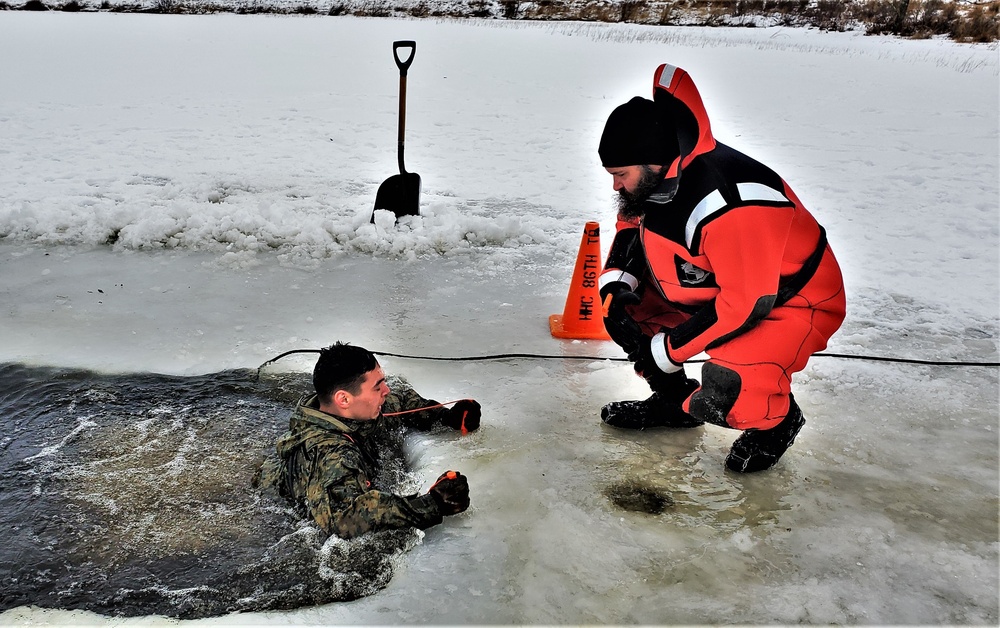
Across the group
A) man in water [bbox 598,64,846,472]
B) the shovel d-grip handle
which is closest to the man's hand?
man in water [bbox 598,64,846,472]

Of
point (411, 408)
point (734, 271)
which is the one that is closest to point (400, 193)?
point (411, 408)

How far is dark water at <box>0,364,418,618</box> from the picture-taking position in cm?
269

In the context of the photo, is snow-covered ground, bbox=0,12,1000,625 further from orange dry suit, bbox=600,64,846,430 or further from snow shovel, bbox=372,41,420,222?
orange dry suit, bbox=600,64,846,430

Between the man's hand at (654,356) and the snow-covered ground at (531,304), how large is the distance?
412 millimetres

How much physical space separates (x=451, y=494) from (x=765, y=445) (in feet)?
4.49

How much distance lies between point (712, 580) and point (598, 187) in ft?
20.4

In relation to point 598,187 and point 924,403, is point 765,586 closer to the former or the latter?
point 924,403

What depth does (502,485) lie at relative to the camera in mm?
3236

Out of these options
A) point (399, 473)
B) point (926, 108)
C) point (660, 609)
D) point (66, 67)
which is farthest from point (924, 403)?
point (66, 67)

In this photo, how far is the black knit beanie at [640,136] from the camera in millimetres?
2895

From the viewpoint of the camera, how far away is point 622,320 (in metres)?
3.46

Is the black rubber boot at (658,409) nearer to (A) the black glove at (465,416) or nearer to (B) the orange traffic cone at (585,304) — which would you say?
(A) the black glove at (465,416)

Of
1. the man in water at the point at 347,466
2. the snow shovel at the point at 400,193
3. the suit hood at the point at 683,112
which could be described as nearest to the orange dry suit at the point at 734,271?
the suit hood at the point at 683,112

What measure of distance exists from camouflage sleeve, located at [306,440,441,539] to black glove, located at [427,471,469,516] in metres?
0.03
